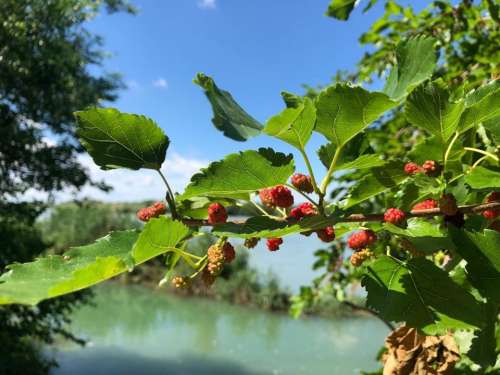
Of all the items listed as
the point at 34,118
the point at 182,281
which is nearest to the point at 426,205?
the point at 182,281

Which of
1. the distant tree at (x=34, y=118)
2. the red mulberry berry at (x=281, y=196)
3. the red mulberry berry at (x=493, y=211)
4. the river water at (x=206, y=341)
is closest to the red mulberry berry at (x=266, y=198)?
the red mulberry berry at (x=281, y=196)

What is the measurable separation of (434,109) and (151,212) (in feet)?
0.90

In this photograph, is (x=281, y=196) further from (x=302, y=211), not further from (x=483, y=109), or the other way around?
(x=483, y=109)

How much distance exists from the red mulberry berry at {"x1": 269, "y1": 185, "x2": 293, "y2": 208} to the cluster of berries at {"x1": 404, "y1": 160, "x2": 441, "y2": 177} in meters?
0.11

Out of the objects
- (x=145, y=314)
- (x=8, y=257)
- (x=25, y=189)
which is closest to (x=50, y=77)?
(x=25, y=189)

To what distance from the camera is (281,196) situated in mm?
428

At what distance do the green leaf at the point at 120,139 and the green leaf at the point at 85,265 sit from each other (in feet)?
0.24

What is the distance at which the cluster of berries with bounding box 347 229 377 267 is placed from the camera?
459mm

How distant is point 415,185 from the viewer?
43cm

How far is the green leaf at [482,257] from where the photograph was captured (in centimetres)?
40

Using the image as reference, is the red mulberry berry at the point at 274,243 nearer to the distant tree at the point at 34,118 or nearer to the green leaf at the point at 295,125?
the green leaf at the point at 295,125

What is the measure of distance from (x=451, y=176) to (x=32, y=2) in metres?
5.29

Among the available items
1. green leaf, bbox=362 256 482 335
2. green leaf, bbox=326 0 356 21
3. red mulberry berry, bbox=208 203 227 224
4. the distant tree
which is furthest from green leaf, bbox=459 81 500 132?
the distant tree

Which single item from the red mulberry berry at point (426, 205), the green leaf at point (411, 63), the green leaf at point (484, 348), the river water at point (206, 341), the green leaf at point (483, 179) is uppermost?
the green leaf at point (411, 63)
